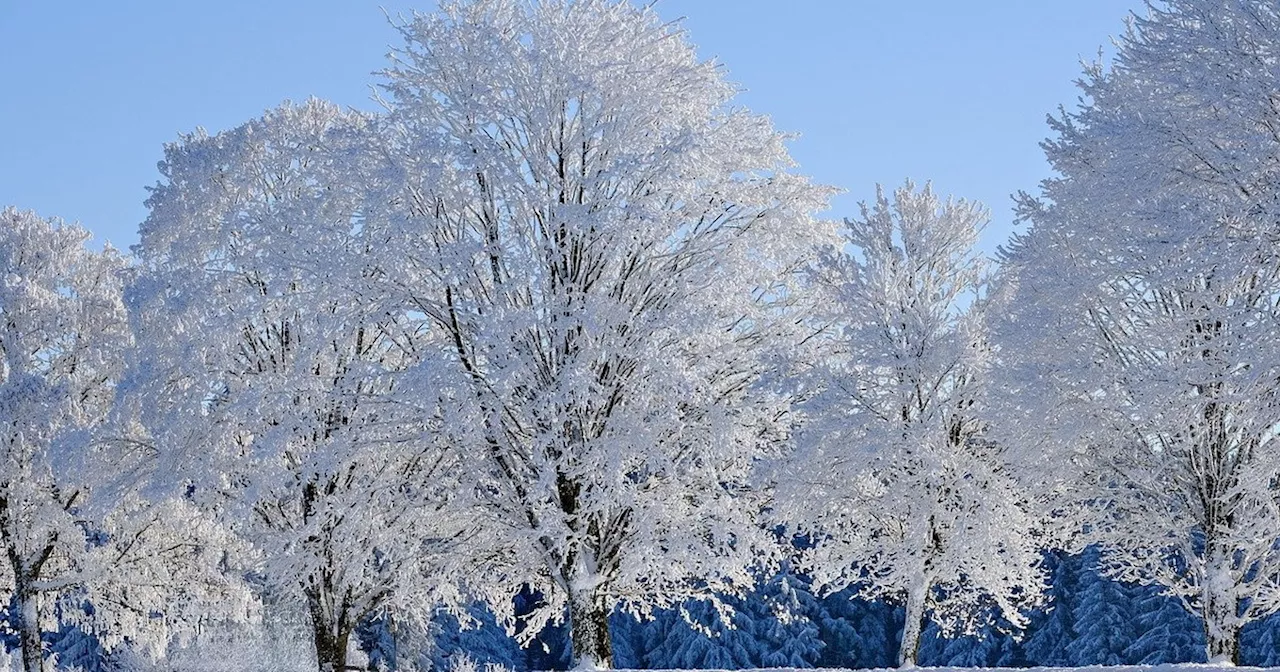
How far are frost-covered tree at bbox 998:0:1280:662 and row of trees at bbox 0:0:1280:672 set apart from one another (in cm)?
6

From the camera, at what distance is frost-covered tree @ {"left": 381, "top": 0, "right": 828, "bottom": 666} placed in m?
14.1

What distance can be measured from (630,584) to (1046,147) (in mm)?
8824

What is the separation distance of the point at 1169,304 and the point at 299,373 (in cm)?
1221

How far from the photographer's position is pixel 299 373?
15.9m

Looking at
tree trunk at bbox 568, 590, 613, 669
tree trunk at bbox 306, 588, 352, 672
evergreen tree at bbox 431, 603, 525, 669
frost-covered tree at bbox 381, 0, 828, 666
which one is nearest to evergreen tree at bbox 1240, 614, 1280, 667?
evergreen tree at bbox 431, 603, 525, 669

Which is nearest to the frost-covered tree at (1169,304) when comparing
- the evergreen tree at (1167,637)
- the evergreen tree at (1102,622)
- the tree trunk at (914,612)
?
the tree trunk at (914,612)

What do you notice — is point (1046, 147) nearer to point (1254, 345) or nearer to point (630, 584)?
point (1254, 345)

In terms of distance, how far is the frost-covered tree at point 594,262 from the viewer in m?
14.1

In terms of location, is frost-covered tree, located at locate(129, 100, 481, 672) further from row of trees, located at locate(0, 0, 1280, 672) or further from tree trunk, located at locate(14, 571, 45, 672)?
tree trunk, located at locate(14, 571, 45, 672)

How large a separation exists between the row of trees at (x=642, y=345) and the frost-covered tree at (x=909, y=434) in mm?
87

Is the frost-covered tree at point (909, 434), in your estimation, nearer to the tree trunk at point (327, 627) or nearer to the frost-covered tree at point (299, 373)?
the frost-covered tree at point (299, 373)

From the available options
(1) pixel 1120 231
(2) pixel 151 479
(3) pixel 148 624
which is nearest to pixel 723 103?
(1) pixel 1120 231

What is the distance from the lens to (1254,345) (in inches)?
489

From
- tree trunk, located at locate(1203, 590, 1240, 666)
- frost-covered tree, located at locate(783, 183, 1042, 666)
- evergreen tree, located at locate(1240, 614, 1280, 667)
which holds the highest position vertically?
frost-covered tree, located at locate(783, 183, 1042, 666)
